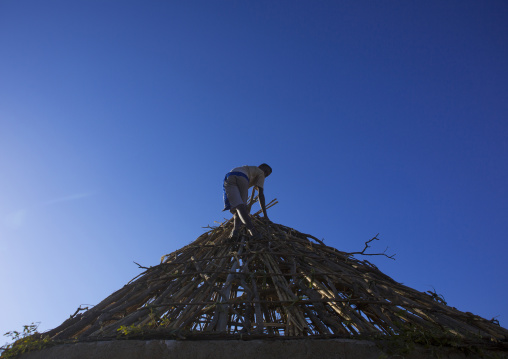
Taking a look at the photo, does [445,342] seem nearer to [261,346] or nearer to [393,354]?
[393,354]

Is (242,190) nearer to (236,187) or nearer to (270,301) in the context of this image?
(236,187)

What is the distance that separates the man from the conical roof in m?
0.24

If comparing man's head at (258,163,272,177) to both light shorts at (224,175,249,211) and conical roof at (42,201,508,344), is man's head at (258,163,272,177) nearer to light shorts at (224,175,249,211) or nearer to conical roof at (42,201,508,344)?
light shorts at (224,175,249,211)

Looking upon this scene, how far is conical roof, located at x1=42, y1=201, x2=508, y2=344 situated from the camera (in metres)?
2.99

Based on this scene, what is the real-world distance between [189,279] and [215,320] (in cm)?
97

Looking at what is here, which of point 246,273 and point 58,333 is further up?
point 246,273

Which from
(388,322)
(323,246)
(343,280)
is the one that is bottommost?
(388,322)

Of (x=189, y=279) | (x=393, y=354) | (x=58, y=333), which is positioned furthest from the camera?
(x=189, y=279)

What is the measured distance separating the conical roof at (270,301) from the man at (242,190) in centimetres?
24

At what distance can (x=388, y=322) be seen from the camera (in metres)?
3.18

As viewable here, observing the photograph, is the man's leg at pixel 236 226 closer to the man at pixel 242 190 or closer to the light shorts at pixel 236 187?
the man at pixel 242 190

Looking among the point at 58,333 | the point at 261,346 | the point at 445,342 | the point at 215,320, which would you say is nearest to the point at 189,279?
the point at 215,320

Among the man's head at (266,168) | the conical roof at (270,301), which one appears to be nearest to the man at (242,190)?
the man's head at (266,168)

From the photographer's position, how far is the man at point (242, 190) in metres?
5.12
